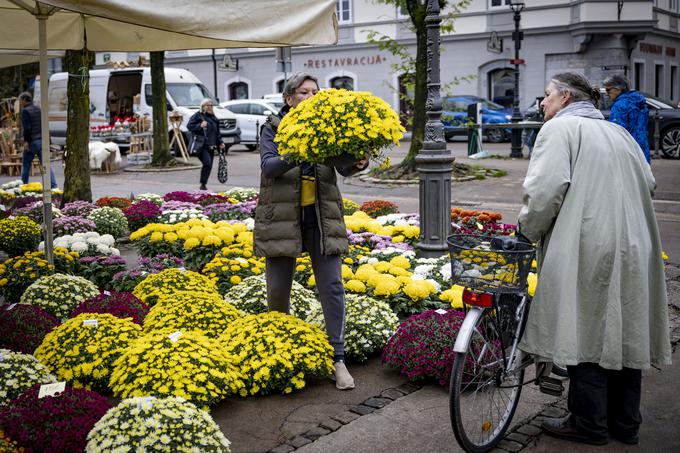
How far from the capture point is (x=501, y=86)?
32.8m

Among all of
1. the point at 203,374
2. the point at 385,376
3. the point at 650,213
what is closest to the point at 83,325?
the point at 203,374

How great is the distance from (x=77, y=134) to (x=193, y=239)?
13.3ft

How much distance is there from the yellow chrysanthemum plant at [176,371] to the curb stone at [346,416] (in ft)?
1.67

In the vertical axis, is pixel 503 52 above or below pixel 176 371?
above

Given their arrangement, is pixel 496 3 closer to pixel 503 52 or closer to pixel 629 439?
pixel 503 52

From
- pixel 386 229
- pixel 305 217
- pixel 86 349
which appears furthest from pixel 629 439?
pixel 386 229

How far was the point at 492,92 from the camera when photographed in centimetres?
3291

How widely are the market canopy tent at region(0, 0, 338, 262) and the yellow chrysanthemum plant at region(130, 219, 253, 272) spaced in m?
1.42

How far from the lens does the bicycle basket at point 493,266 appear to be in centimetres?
360

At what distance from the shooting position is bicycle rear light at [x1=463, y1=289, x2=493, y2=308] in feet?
12.1

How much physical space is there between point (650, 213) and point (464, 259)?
40.0 inches

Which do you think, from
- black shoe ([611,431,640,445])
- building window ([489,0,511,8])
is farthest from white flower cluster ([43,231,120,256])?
building window ([489,0,511,8])

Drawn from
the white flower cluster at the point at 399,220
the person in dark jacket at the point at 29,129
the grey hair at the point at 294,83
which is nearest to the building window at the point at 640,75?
the person in dark jacket at the point at 29,129

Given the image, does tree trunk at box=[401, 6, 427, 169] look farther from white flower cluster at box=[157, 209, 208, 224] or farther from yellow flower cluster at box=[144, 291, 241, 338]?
yellow flower cluster at box=[144, 291, 241, 338]
